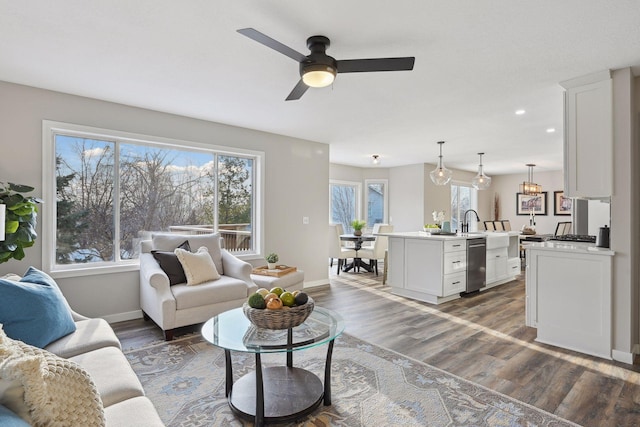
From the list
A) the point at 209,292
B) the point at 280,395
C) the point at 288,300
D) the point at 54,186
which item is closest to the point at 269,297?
the point at 288,300

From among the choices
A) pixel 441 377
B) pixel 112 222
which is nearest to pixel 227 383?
pixel 441 377

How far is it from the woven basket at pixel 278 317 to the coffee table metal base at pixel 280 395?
1.48ft

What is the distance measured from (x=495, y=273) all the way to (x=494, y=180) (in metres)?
5.71

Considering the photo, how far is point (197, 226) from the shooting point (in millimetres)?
4551

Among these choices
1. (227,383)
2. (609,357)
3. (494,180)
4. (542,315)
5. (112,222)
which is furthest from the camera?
(494,180)

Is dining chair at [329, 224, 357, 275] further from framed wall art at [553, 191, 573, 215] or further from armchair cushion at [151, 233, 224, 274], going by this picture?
framed wall art at [553, 191, 573, 215]

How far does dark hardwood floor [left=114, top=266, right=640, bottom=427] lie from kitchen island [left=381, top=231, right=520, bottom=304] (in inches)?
7.3

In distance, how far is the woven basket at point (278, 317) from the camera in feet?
6.35

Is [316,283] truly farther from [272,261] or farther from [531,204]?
[531,204]

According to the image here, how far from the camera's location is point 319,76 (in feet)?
7.61

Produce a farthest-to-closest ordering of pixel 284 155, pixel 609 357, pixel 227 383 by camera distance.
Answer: pixel 284 155, pixel 609 357, pixel 227 383

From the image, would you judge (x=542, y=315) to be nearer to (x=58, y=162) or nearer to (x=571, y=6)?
(x=571, y=6)

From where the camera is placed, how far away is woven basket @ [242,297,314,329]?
194 cm

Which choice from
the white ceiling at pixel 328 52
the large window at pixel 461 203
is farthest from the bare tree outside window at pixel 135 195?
the large window at pixel 461 203
